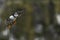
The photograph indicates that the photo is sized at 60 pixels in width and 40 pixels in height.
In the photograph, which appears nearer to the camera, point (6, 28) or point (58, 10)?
point (6, 28)

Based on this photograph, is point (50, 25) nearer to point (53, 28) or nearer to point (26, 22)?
point (53, 28)

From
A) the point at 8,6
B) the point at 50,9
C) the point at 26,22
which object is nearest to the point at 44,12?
the point at 50,9

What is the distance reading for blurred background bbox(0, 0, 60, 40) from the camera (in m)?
1.77

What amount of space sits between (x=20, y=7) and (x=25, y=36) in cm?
Result: 26

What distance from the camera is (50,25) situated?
1801 millimetres

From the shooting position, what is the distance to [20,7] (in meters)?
1.87

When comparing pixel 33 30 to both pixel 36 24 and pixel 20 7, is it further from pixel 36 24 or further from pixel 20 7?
pixel 20 7

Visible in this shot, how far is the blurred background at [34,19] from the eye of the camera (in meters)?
1.77

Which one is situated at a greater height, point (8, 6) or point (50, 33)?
point (8, 6)

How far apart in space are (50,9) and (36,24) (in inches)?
6.7

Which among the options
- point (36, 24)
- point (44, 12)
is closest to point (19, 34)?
point (36, 24)

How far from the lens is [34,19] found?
1.86m

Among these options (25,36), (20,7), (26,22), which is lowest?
(25,36)

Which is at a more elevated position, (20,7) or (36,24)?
(20,7)
